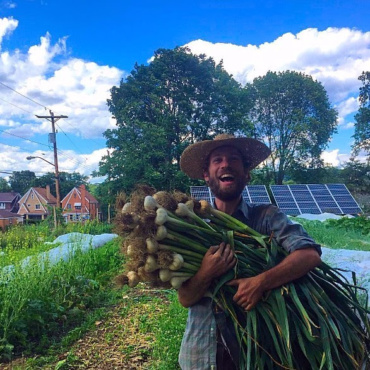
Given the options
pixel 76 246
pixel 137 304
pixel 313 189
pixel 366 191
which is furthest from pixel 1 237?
pixel 366 191

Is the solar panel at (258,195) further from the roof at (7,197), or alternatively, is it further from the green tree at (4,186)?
the green tree at (4,186)

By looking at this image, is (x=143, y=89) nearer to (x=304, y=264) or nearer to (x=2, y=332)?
(x=2, y=332)

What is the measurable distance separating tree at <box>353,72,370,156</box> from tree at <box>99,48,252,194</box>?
7.96m

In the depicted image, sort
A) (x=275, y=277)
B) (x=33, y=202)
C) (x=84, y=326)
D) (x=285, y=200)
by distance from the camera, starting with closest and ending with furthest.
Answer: (x=275, y=277) < (x=84, y=326) < (x=285, y=200) < (x=33, y=202)

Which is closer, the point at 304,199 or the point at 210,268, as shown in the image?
the point at 210,268

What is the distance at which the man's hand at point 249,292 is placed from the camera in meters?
1.28

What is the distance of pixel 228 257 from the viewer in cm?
130

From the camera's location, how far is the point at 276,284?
4.22 ft

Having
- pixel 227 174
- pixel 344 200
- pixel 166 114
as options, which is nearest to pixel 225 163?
pixel 227 174

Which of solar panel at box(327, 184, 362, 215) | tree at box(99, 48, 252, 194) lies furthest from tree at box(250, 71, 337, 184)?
solar panel at box(327, 184, 362, 215)

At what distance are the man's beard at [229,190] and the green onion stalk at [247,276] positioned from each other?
233 millimetres

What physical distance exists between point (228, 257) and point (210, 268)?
0.28 feet

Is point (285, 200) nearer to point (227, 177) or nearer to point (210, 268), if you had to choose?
point (227, 177)

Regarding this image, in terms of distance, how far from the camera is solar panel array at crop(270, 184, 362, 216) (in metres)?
12.4
